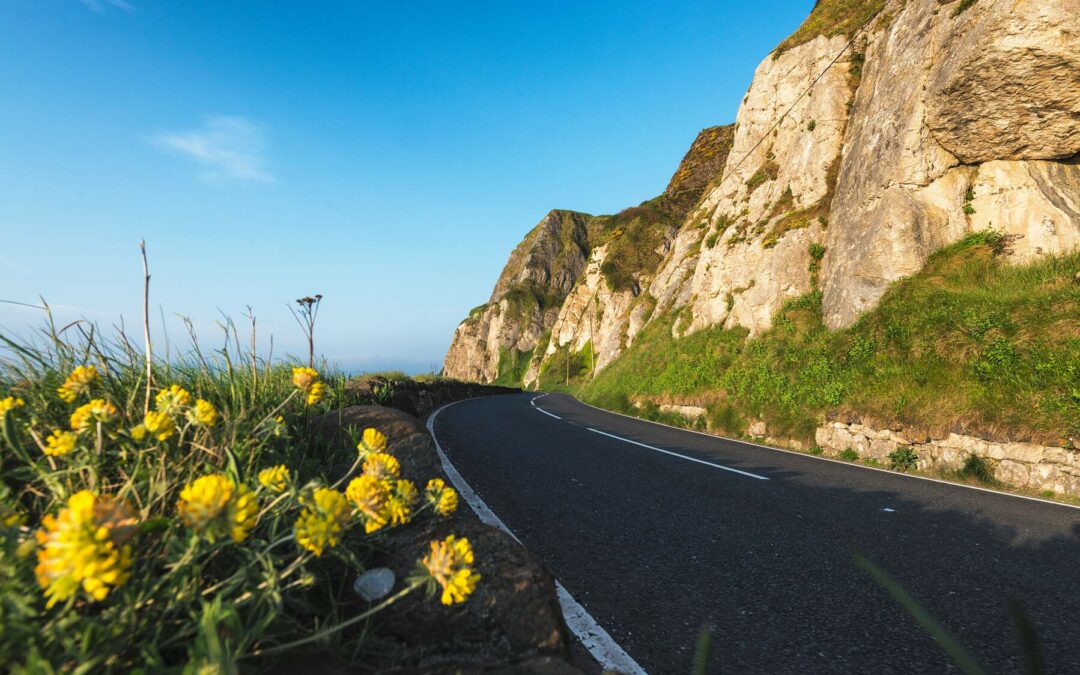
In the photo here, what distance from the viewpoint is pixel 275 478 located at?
1.83 m

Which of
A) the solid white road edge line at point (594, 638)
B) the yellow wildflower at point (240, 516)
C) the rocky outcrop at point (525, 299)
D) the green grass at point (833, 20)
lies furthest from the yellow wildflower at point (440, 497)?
the rocky outcrop at point (525, 299)

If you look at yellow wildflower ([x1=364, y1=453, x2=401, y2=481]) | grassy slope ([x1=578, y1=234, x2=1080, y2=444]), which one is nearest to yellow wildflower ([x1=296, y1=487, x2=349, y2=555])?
yellow wildflower ([x1=364, y1=453, x2=401, y2=481])

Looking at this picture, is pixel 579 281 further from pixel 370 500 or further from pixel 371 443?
pixel 370 500

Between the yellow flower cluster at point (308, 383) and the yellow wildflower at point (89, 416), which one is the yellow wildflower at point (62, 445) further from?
the yellow flower cluster at point (308, 383)

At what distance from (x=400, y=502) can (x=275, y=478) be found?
0.48 metres

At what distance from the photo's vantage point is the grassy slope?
6.90 metres

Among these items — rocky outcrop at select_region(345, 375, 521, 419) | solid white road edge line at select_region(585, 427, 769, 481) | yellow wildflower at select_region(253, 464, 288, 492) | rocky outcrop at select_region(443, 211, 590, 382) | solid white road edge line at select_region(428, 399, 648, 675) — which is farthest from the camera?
rocky outcrop at select_region(443, 211, 590, 382)

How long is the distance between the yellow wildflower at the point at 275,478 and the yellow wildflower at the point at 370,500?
11.5 inches

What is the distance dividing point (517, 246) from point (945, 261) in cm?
9315

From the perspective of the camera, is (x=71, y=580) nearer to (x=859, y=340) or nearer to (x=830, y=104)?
(x=859, y=340)

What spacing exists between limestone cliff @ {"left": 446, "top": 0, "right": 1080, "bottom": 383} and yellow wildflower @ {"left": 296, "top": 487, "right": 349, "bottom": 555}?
43.5 feet

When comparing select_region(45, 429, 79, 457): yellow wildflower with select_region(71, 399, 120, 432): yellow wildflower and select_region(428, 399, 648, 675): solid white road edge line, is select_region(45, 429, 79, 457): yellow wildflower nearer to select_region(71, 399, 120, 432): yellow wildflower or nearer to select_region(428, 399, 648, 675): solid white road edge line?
select_region(71, 399, 120, 432): yellow wildflower

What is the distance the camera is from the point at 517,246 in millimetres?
101250

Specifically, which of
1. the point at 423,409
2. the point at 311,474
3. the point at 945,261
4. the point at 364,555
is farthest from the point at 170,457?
the point at 423,409
